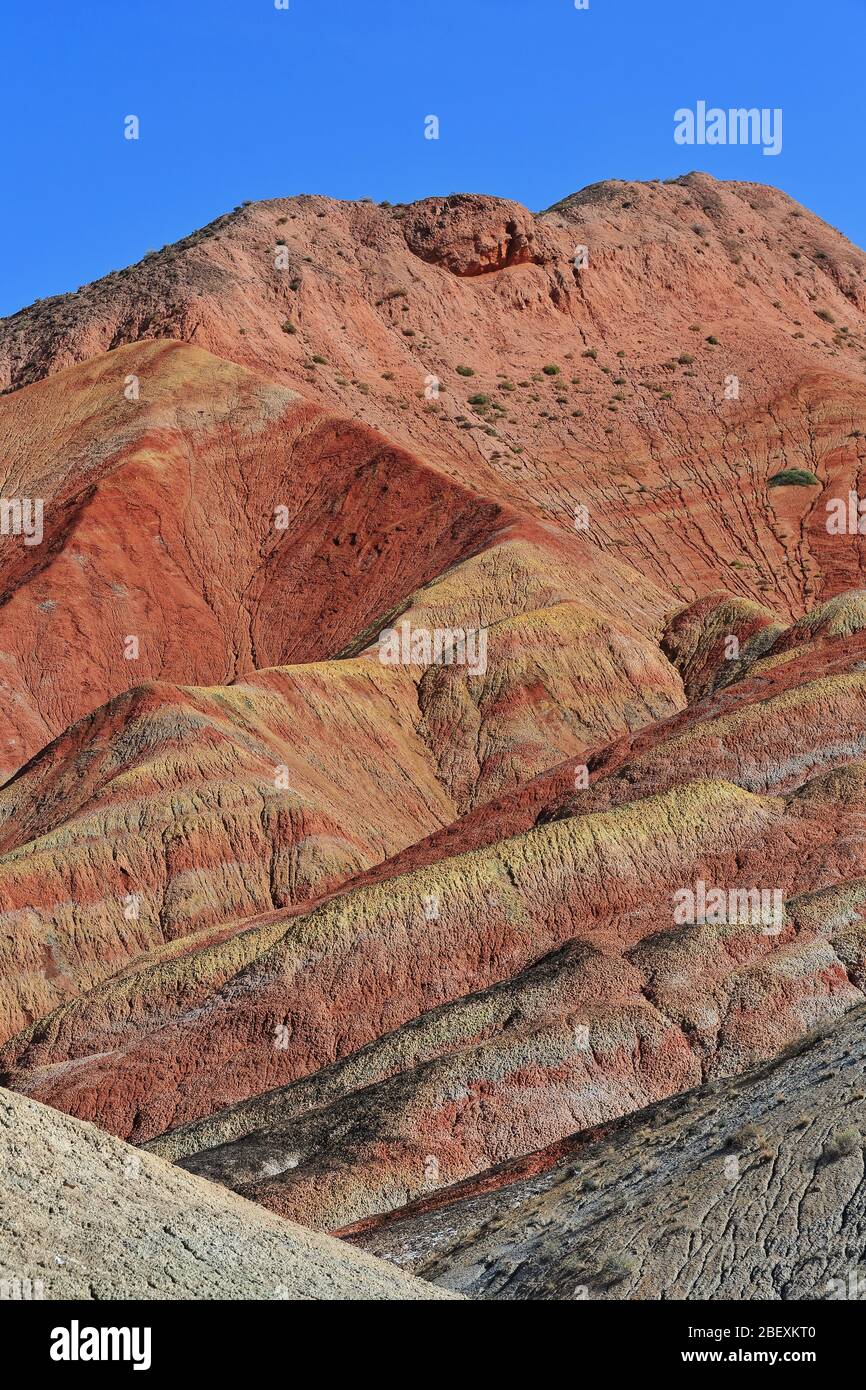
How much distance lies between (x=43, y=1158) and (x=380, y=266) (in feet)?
297

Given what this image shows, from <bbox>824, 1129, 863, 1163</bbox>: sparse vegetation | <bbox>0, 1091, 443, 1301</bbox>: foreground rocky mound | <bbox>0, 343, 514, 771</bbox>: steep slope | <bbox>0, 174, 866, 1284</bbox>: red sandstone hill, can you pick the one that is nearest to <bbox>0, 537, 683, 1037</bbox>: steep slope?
<bbox>0, 174, 866, 1284</bbox>: red sandstone hill

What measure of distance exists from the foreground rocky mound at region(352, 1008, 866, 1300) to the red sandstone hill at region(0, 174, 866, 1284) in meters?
3.76

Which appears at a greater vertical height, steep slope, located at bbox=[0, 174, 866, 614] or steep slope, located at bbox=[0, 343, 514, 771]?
steep slope, located at bbox=[0, 174, 866, 614]

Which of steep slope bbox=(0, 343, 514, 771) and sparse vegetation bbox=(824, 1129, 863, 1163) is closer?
sparse vegetation bbox=(824, 1129, 863, 1163)

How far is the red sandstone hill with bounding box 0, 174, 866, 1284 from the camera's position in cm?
4069

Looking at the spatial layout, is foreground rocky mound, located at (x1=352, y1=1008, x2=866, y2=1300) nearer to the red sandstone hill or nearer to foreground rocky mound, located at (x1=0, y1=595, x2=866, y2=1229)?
foreground rocky mound, located at (x1=0, y1=595, x2=866, y2=1229)

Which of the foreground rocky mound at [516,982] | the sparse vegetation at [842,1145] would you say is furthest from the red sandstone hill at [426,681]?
the sparse vegetation at [842,1145]

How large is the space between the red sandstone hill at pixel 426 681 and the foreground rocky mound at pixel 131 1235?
1249 cm

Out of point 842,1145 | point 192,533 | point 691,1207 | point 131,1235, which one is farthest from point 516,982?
point 192,533

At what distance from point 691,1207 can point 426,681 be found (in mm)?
51746

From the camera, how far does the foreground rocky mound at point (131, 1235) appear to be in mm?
20109

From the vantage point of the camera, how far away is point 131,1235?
21094 mm

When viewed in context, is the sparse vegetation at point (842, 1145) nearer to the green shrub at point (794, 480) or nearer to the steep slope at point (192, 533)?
the steep slope at point (192, 533)

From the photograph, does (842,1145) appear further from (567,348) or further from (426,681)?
(567,348)
